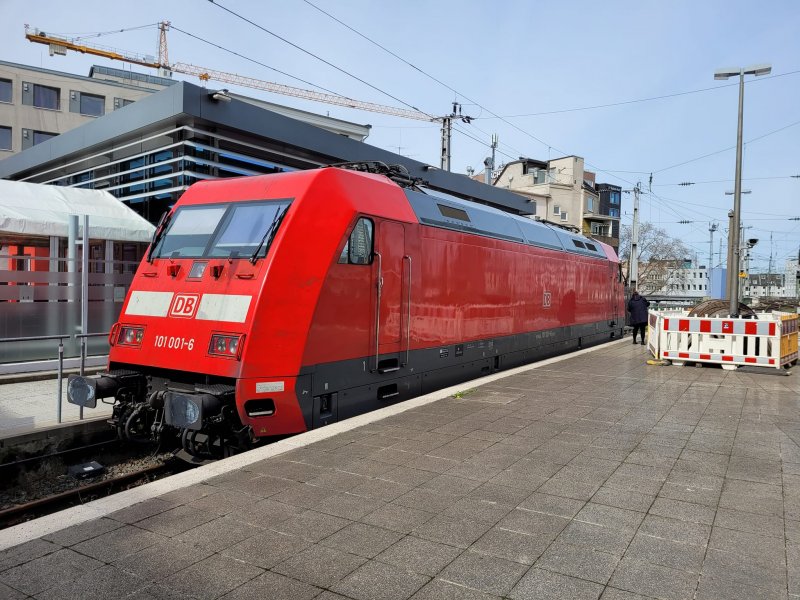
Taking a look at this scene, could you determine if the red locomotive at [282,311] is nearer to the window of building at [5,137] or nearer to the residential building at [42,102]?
the residential building at [42,102]

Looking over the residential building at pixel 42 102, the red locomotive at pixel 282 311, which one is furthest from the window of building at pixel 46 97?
the red locomotive at pixel 282 311

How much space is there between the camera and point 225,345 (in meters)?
5.60

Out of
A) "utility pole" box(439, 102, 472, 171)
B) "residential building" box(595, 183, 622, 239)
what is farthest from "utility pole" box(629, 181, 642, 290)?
"residential building" box(595, 183, 622, 239)

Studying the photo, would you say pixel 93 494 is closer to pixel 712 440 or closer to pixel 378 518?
pixel 378 518

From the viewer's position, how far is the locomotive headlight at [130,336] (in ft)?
21.0

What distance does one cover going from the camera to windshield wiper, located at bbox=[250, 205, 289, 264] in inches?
230

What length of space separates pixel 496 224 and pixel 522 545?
7.36m

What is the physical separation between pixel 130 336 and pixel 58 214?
19.2 feet

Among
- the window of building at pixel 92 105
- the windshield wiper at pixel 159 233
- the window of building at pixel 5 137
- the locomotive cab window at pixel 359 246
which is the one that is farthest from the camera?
the window of building at pixel 92 105

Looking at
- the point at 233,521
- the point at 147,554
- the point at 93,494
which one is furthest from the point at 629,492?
the point at 93,494

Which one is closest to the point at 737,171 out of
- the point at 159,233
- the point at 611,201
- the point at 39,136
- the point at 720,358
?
the point at 720,358

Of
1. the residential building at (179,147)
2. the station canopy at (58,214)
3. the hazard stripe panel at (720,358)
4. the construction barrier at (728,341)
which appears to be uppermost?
the residential building at (179,147)

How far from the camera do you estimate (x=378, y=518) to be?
3.91 meters

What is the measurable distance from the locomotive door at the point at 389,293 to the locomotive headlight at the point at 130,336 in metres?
2.66
